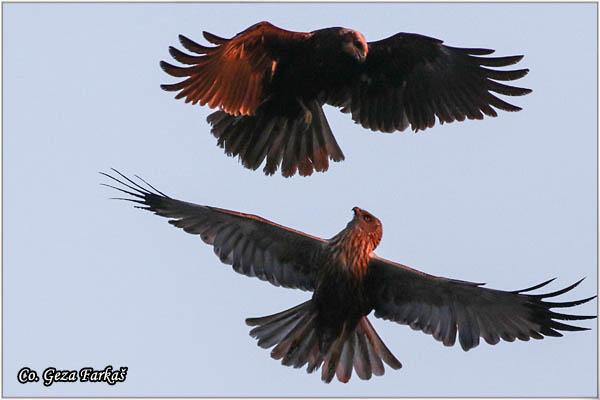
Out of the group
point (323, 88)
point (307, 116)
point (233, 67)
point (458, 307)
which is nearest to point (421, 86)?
point (323, 88)

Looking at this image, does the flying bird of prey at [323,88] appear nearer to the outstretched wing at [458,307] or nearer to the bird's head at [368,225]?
the bird's head at [368,225]

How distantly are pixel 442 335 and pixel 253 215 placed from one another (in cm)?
168

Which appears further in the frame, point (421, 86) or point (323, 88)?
point (421, 86)

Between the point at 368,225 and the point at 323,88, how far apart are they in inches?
54.7

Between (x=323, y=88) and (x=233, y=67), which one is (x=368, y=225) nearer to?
(x=323, y=88)

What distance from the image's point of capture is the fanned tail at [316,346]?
368 inches

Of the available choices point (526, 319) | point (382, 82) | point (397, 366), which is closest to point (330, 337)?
point (397, 366)

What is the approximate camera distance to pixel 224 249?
961 cm

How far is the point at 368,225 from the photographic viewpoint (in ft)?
30.6

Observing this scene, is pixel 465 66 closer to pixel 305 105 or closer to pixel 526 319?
pixel 305 105

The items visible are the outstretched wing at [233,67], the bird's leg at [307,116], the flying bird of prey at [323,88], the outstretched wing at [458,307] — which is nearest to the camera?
the outstretched wing at [458,307]

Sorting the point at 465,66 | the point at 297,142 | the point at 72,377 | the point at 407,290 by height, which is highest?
the point at 465,66

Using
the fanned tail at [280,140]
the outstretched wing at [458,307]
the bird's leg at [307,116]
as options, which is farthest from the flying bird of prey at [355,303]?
the bird's leg at [307,116]

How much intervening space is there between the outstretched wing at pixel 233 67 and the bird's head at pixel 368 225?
1178 millimetres
